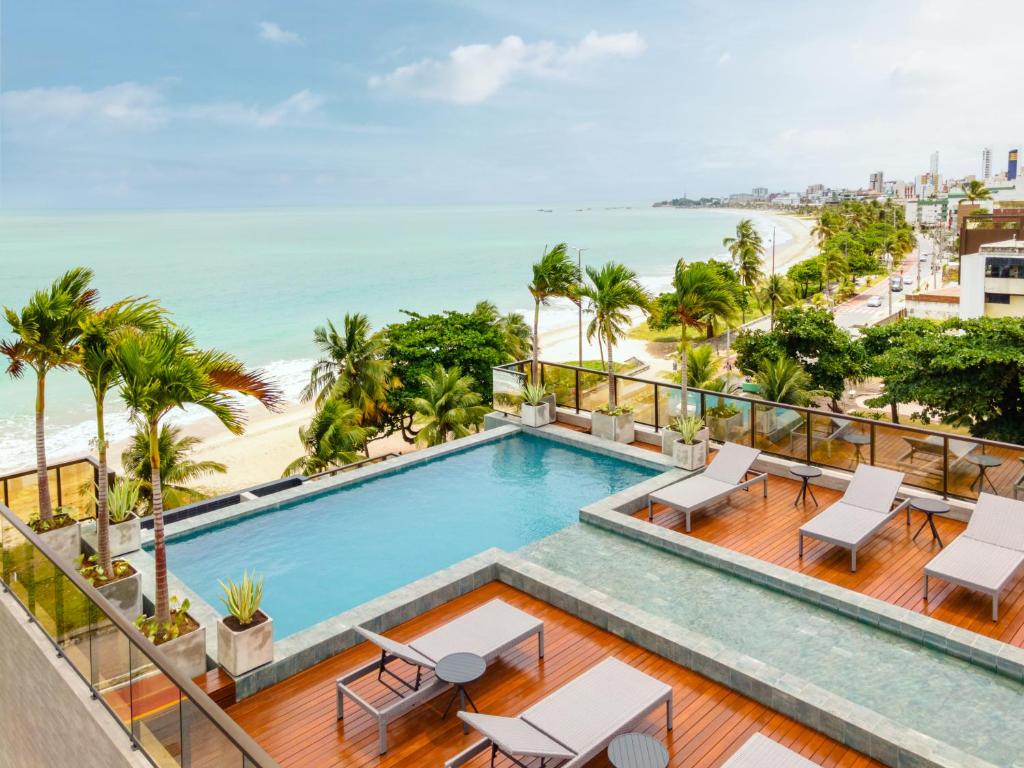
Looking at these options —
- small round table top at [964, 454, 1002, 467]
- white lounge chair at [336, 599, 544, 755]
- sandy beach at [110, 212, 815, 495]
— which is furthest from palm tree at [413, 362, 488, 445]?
white lounge chair at [336, 599, 544, 755]

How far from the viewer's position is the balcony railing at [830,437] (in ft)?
32.3

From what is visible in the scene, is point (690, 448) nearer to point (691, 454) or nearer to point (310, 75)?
point (691, 454)

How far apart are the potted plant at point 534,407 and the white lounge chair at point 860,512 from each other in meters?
6.53

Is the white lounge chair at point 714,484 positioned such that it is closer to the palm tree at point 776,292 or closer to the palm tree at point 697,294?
the palm tree at point 697,294

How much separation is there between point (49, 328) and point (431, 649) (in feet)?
18.7

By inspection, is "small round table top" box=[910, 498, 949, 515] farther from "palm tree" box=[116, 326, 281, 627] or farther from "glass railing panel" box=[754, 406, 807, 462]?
"palm tree" box=[116, 326, 281, 627]

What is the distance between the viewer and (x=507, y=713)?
6332 mm

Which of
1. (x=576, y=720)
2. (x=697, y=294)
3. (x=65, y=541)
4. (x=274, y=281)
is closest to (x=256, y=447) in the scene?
(x=65, y=541)

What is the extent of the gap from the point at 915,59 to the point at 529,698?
11092cm

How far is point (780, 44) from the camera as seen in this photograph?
68562 mm

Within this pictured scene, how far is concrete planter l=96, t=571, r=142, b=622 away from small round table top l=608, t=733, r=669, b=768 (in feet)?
18.2

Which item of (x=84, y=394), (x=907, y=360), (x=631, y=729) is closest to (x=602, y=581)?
(x=631, y=729)

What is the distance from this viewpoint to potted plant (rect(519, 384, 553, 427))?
15.5 meters

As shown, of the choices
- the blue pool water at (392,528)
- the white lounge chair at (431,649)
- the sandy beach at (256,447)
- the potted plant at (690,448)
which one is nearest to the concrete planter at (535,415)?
the blue pool water at (392,528)
